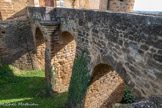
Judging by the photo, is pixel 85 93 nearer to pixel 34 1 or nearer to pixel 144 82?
pixel 144 82

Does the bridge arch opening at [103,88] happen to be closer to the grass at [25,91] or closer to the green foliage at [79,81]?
the green foliage at [79,81]

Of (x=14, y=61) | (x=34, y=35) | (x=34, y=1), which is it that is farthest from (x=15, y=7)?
(x=14, y=61)

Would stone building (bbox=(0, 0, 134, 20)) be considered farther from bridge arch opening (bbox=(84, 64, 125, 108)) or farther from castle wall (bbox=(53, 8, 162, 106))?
bridge arch opening (bbox=(84, 64, 125, 108))

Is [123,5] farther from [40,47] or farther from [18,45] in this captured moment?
[18,45]

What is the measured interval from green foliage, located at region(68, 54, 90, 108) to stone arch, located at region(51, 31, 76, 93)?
63.0 inches

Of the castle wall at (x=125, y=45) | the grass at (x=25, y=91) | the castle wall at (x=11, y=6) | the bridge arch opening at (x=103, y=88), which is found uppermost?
the castle wall at (x=11, y=6)

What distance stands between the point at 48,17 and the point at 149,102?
5.11m

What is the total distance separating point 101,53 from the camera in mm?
3420

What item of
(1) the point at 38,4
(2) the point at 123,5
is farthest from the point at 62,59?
(2) the point at 123,5

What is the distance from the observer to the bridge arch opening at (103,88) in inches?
166

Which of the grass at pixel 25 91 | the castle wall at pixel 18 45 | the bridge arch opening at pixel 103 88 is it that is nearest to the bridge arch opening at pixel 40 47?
the castle wall at pixel 18 45

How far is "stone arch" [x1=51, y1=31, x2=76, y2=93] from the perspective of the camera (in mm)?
6059

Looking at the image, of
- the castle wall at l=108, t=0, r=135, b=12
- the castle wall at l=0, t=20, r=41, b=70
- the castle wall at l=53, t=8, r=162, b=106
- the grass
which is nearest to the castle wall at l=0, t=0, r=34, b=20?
the castle wall at l=0, t=20, r=41, b=70

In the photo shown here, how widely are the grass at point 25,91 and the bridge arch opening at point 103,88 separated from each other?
1.83 metres
